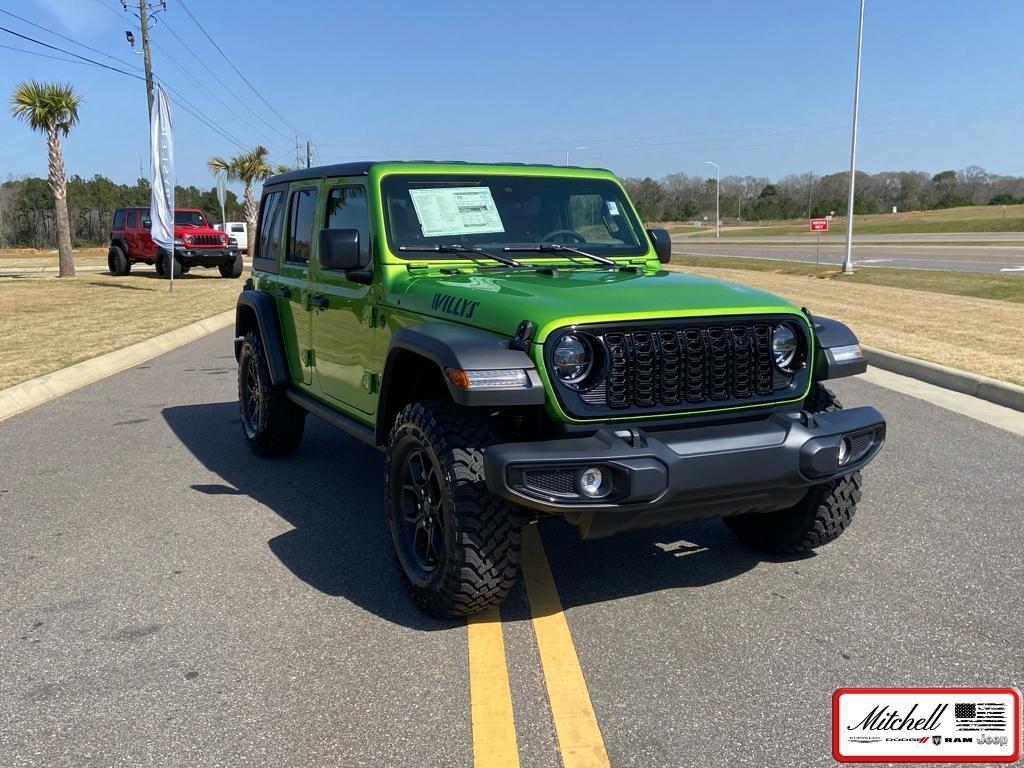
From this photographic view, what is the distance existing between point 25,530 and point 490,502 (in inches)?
118

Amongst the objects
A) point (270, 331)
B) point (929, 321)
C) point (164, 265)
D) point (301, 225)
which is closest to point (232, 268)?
point (164, 265)

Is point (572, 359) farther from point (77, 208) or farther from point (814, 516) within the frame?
point (77, 208)

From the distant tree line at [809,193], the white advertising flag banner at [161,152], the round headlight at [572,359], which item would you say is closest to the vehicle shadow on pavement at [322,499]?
the round headlight at [572,359]

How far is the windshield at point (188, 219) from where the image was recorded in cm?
2916

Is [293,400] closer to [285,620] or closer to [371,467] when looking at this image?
[371,467]

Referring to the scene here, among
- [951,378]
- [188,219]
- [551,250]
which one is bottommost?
[951,378]

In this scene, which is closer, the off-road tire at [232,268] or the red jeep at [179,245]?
the red jeep at [179,245]

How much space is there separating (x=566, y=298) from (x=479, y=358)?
52cm

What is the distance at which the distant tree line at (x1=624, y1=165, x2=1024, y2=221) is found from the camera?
105 metres

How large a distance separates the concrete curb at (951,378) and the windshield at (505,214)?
381 centimetres

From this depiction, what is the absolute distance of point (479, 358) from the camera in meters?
3.67

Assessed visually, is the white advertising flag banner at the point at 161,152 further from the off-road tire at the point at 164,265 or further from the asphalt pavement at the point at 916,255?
the asphalt pavement at the point at 916,255

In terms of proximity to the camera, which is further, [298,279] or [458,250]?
[298,279]

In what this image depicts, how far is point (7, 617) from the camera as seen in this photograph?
403 centimetres
